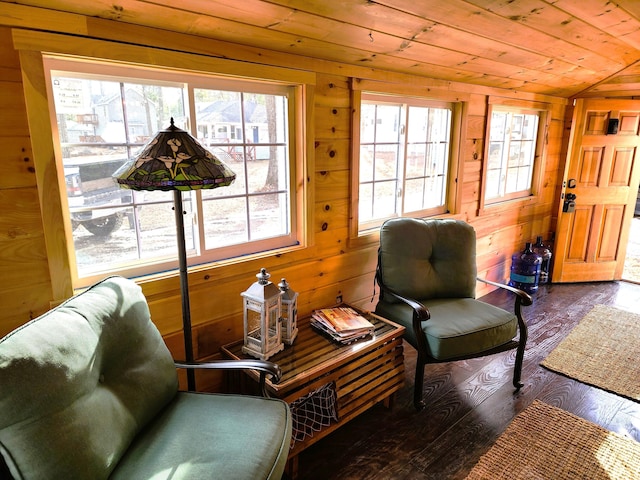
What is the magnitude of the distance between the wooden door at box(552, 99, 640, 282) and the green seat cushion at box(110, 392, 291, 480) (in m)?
3.91

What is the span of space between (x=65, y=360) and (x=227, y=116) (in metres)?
1.28

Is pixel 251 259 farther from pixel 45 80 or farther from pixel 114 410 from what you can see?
pixel 45 80

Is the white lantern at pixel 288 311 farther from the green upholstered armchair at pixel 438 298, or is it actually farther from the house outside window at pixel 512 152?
the house outside window at pixel 512 152

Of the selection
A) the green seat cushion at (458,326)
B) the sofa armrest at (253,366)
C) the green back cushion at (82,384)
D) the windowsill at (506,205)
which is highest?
the windowsill at (506,205)

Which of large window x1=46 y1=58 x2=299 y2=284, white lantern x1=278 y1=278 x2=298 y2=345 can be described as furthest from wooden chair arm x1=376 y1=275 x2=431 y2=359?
large window x1=46 y1=58 x2=299 y2=284

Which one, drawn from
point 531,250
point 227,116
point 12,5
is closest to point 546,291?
point 531,250

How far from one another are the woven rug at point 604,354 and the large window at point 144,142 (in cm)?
207

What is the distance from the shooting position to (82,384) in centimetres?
120

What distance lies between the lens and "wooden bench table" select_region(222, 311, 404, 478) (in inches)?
69.7

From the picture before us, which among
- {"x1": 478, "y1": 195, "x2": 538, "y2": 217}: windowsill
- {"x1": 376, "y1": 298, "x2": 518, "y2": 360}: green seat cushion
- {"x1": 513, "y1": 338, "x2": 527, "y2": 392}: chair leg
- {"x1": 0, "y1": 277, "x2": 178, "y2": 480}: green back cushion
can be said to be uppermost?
{"x1": 478, "y1": 195, "x2": 538, "y2": 217}: windowsill

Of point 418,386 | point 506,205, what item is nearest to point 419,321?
point 418,386

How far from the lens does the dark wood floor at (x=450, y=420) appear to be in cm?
188

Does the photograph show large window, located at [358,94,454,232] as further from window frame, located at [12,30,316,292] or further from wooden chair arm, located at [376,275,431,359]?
window frame, located at [12,30,316,292]

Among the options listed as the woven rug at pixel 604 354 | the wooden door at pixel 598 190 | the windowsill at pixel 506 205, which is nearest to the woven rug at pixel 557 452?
the woven rug at pixel 604 354
